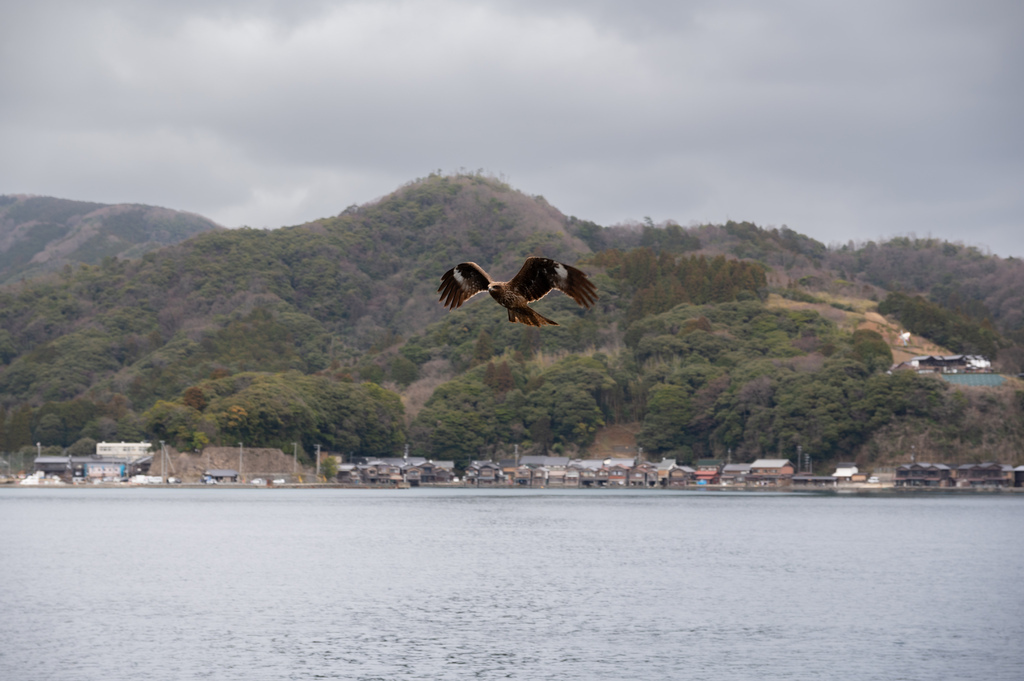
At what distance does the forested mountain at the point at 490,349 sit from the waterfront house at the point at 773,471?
5.06 feet

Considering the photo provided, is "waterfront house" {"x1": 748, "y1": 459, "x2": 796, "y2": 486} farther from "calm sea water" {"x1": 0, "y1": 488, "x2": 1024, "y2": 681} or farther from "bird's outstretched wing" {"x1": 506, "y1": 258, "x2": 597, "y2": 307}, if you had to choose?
"bird's outstretched wing" {"x1": 506, "y1": 258, "x2": 597, "y2": 307}

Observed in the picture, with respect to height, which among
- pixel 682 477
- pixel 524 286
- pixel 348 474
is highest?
pixel 524 286

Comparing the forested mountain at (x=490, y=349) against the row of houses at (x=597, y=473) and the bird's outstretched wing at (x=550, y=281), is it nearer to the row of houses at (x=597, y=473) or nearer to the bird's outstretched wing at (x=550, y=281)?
the row of houses at (x=597, y=473)

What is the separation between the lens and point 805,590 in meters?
43.6

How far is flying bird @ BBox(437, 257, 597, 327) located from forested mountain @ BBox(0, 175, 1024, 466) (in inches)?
3908

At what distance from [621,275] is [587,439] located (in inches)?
1488

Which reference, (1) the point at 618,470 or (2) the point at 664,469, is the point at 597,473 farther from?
(2) the point at 664,469

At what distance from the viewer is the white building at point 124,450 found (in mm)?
116688

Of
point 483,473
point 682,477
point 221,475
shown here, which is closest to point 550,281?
point 221,475

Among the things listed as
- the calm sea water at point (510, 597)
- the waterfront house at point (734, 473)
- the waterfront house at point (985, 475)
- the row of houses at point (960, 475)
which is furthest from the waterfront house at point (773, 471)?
the calm sea water at point (510, 597)

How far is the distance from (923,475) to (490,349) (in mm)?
54338

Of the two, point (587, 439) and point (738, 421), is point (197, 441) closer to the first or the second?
point (587, 439)

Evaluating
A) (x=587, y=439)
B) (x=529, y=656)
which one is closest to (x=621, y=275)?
(x=587, y=439)

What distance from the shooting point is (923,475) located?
346 feet
